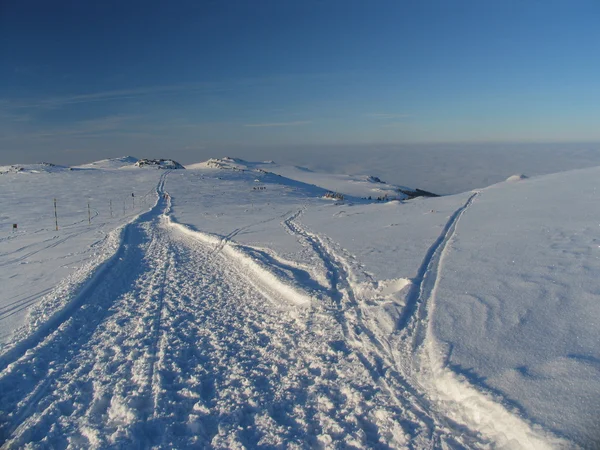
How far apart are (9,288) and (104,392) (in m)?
6.21

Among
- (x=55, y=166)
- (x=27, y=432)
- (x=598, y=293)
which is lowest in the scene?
(x=27, y=432)

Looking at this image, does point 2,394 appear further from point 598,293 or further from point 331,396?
point 598,293

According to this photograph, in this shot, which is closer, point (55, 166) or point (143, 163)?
point (55, 166)

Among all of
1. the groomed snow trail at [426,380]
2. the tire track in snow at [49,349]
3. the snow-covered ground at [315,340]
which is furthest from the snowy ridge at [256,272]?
the tire track in snow at [49,349]

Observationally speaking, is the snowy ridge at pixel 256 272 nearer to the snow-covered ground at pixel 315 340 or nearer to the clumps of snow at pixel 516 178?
the snow-covered ground at pixel 315 340

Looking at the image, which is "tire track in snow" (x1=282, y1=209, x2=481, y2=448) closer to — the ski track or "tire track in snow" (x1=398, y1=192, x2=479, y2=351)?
the ski track

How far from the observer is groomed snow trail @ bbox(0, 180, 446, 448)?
4395mm

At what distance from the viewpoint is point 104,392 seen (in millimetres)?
5215

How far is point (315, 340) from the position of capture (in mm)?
6547

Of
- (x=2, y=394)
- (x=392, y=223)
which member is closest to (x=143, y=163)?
(x=392, y=223)

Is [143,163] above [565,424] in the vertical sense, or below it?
above

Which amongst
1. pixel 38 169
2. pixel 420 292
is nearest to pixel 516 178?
pixel 420 292

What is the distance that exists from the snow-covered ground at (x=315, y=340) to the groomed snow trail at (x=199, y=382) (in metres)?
0.03

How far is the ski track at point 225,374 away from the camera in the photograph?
4.39m
